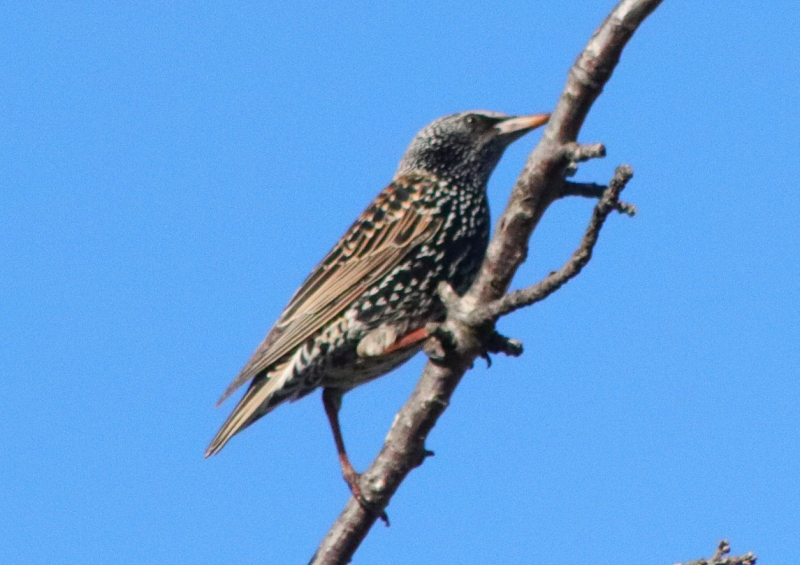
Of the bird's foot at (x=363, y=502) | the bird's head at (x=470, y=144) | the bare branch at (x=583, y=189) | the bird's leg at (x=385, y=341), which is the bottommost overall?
the bird's foot at (x=363, y=502)

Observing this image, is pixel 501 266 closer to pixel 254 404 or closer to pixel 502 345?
pixel 502 345

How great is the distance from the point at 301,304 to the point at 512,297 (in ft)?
7.17

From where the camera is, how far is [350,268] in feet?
19.9

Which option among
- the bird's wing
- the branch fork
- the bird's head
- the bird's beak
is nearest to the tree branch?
the branch fork

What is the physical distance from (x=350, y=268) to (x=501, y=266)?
196 centimetres

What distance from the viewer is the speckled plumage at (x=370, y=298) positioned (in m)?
5.80

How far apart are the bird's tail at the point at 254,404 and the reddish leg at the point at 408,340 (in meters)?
0.49

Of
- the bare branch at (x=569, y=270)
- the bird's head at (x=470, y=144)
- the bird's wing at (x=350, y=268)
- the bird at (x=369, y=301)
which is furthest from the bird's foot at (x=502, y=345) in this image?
the bird's head at (x=470, y=144)

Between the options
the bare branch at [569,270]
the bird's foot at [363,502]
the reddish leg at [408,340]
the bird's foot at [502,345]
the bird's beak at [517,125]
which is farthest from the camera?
the bird's beak at [517,125]

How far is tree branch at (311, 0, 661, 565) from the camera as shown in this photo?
12.4ft

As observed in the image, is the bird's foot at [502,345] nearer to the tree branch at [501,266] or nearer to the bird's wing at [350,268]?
the tree branch at [501,266]

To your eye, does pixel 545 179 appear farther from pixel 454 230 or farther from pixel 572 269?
pixel 454 230

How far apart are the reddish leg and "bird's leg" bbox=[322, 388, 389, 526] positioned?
1.52 ft

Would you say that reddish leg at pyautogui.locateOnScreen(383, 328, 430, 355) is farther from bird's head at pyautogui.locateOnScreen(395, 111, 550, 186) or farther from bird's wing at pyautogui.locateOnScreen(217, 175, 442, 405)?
bird's head at pyautogui.locateOnScreen(395, 111, 550, 186)
